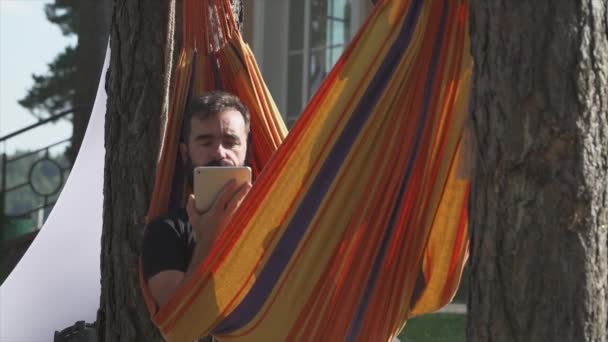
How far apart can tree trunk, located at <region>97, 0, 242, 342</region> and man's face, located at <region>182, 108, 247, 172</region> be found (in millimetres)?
830

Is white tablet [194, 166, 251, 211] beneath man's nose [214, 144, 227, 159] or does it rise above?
beneath

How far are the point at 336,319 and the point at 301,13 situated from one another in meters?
6.65

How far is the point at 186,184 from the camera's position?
3307 mm

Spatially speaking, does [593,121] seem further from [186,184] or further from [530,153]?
[186,184]

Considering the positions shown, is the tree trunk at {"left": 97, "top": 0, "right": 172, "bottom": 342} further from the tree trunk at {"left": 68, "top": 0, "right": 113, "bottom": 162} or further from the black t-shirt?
the tree trunk at {"left": 68, "top": 0, "right": 113, "bottom": 162}

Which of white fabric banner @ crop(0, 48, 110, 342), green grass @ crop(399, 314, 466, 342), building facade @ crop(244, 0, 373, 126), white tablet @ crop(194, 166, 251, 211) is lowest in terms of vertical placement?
green grass @ crop(399, 314, 466, 342)

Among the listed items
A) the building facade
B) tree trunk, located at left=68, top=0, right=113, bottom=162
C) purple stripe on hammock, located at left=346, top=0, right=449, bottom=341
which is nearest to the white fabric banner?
purple stripe on hammock, located at left=346, top=0, right=449, bottom=341

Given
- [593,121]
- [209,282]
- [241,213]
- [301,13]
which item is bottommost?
[209,282]

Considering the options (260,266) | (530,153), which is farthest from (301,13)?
(530,153)

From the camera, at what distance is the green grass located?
23.2ft

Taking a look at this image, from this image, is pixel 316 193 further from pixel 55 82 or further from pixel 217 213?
pixel 55 82

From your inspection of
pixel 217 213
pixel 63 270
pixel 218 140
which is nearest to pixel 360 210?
pixel 217 213

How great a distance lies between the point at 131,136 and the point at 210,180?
3.51 ft

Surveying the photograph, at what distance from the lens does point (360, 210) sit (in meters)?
2.79
